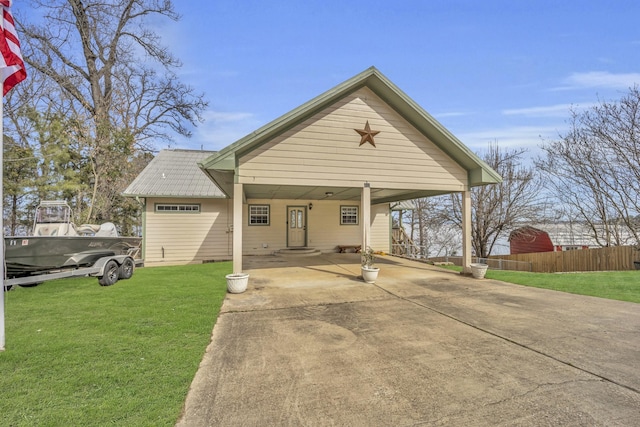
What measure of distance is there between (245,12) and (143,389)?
1238 centimetres

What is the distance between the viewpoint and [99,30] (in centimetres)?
1755

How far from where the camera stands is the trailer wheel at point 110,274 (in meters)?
7.68

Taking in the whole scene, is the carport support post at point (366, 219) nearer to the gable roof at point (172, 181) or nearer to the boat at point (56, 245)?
the boat at point (56, 245)

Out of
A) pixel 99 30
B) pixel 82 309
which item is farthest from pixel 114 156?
pixel 82 309

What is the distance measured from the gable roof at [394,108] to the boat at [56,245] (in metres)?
3.53

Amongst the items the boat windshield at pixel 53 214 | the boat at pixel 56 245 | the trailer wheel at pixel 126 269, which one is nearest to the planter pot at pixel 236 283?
the boat at pixel 56 245

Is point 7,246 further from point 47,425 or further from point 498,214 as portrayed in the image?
point 498,214

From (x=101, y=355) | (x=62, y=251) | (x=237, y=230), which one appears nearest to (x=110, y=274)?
(x=62, y=251)

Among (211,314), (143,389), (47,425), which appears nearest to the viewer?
(47,425)

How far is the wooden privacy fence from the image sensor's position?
13289mm

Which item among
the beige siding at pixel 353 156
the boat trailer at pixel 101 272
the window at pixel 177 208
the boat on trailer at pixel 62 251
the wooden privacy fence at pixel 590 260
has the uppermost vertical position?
the beige siding at pixel 353 156

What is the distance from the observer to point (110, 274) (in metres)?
7.90

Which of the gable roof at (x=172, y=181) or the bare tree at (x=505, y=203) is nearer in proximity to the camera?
the gable roof at (x=172, y=181)

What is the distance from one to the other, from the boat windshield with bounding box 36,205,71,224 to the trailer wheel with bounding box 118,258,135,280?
1899 mm
